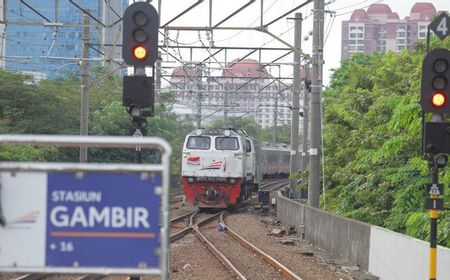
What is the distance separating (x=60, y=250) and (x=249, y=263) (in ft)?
40.1

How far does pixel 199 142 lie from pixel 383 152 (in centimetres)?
1536

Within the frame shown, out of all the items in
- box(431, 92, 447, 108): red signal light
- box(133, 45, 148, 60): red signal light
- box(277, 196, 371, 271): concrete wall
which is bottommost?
box(277, 196, 371, 271): concrete wall

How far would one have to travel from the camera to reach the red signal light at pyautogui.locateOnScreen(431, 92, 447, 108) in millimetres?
10141

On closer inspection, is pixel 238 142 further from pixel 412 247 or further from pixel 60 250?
pixel 60 250

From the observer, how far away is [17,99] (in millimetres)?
35344

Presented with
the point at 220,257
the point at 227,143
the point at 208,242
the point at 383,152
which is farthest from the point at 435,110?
the point at 227,143

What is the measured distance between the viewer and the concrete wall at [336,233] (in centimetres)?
1602

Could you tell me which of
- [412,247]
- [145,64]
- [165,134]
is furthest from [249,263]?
[165,134]

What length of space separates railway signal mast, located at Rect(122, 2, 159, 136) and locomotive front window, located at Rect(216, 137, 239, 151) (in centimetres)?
2063

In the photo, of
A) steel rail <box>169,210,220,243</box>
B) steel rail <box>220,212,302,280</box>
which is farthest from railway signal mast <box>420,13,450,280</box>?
steel rail <box>169,210,220,243</box>

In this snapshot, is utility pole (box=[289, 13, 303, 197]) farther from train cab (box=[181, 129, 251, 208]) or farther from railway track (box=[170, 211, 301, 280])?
railway track (box=[170, 211, 301, 280])

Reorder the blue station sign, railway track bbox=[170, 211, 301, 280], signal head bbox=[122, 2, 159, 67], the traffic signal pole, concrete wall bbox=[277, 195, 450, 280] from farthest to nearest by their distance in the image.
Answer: railway track bbox=[170, 211, 301, 280]
concrete wall bbox=[277, 195, 450, 280]
signal head bbox=[122, 2, 159, 67]
the traffic signal pole
the blue station sign

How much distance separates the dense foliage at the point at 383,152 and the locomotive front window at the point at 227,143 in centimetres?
413

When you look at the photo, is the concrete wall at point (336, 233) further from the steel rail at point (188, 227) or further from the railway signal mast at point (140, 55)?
the railway signal mast at point (140, 55)
